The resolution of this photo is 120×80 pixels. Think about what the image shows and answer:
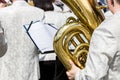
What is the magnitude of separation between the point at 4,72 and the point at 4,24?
551 mm

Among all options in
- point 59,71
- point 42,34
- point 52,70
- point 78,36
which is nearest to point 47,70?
point 52,70

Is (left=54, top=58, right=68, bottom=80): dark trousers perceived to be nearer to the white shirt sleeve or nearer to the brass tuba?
the brass tuba

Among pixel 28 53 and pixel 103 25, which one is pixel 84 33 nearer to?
pixel 103 25

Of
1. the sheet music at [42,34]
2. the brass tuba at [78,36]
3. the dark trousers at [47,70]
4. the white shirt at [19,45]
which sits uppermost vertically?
the brass tuba at [78,36]

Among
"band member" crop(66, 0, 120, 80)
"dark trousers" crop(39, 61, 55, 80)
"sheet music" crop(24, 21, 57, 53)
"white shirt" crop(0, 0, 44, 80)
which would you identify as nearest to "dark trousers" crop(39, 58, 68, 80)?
"dark trousers" crop(39, 61, 55, 80)

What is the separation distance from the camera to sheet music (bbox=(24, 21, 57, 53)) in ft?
14.6

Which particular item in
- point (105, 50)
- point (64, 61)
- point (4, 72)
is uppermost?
point (105, 50)

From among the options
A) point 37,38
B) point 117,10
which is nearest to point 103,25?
point 117,10

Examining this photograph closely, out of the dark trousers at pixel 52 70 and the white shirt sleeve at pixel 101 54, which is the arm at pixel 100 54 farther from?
the dark trousers at pixel 52 70

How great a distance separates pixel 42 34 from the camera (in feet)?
15.2

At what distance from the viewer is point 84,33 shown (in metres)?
3.13

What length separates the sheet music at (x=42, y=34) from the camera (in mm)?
4457

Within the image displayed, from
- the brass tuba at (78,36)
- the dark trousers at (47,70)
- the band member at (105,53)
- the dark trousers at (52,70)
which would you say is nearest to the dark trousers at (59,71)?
the dark trousers at (52,70)

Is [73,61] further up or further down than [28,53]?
further up
